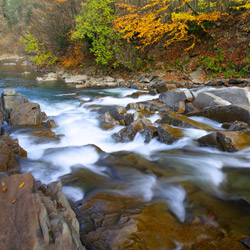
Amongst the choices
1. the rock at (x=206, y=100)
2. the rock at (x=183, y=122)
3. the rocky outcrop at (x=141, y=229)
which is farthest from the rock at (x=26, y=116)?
the rock at (x=206, y=100)

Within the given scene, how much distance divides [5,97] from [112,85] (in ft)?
25.6

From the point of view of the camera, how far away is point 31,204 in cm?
211

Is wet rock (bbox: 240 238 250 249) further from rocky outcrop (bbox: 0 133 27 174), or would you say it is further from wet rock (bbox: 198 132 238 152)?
rocky outcrop (bbox: 0 133 27 174)

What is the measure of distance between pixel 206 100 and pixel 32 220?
6.91 m

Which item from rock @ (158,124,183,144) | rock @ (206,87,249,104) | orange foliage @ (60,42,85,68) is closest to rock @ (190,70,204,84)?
rock @ (206,87,249,104)

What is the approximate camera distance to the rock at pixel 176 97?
26.9 ft

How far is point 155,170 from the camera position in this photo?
13.2 ft

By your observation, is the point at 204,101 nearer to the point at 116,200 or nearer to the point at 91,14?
the point at 116,200

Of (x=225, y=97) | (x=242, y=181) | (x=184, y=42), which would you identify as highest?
(x=184, y=42)

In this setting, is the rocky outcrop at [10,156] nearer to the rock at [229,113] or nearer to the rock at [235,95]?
the rock at [229,113]

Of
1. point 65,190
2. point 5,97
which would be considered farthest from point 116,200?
point 5,97

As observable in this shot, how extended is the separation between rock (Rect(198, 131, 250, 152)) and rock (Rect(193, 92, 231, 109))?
7.95 ft

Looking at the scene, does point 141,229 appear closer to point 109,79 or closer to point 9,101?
point 9,101

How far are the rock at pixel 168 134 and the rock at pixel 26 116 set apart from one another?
4.28 m
